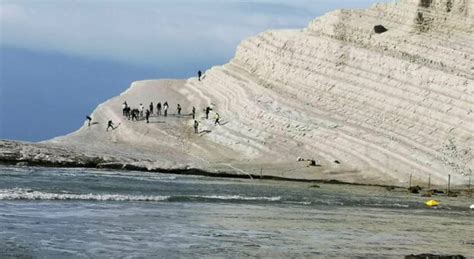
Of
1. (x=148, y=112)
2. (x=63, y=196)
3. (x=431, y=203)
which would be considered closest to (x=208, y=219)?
(x=63, y=196)

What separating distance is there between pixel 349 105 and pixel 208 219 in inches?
1428

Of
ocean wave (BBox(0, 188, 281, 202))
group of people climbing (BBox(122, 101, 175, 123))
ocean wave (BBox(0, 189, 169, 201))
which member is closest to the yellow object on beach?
ocean wave (BBox(0, 188, 281, 202))

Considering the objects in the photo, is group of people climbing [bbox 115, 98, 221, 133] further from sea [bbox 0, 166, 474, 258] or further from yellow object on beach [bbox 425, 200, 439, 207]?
yellow object on beach [bbox 425, 200, 439, 207]

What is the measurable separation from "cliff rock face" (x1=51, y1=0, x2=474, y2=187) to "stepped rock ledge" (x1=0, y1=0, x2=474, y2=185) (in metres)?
0.10

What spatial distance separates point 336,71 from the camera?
225 feet

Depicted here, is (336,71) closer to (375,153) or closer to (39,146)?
(375,153)

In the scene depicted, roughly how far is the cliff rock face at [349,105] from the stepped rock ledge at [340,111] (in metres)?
0.10

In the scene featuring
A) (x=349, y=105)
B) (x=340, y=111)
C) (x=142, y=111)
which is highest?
(x=349, y=105)

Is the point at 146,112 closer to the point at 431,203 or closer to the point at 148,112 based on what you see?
the point at 148,112

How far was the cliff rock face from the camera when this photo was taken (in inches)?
2238

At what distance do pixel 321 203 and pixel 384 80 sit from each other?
25.3 m

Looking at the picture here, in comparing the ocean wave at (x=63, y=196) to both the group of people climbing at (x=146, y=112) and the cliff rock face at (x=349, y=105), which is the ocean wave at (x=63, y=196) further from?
the group of people climbing at (x=146, y=112)

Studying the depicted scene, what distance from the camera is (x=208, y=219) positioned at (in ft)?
99.7

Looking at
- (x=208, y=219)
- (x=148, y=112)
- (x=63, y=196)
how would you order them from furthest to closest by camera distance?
(x=148, y=112) → (x=63, y=196) → (x=208, y=219)
